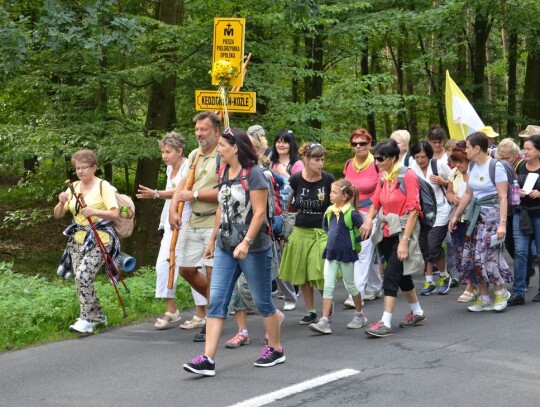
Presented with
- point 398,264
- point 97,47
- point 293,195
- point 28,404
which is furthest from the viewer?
point 97,47

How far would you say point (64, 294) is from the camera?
30.7 feet

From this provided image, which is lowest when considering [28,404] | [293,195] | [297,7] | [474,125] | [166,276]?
[28,404]

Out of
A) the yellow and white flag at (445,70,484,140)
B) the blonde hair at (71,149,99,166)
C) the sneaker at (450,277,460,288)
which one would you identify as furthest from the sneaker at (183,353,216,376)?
the yellow and white flag at (445,70,484,140)

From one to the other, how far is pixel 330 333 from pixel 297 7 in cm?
624

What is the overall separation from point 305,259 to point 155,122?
26.0ft

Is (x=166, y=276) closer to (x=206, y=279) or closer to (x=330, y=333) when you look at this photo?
(x=206, y=279)

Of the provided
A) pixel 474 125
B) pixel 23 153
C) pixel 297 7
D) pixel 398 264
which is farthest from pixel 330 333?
pixel 23 153

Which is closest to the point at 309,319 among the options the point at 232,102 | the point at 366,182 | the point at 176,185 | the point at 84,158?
the point at 366,182

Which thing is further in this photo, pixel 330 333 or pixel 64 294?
pixel 64 294

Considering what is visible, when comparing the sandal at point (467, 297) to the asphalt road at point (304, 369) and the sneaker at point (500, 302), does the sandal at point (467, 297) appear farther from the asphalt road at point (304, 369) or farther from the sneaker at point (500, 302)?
the asphalt road at point (304, 369)

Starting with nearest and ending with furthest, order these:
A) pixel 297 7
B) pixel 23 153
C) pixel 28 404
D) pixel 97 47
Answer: pixel 28 404, pixel 97 47, pixel 297 7, pixel 23 153

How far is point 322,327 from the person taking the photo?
322 inches

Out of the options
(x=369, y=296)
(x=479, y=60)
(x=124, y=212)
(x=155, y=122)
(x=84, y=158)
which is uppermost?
(x=479, y=60)

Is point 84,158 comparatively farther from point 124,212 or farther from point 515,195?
point 515,195
